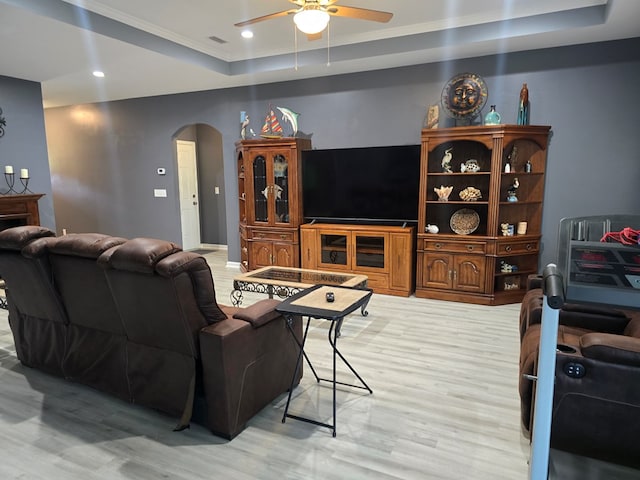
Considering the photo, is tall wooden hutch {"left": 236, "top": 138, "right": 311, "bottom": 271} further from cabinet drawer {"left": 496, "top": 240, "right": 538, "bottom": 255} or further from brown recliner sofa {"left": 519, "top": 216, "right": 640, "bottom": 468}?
brown recliner sofa {"left": 519, "top": 216, "right": 640, "bottom": 468}

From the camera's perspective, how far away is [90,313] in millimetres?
2605

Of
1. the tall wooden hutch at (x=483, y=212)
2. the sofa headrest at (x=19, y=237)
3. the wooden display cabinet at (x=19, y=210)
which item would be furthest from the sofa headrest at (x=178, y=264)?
the wooden display cabinet at (x=19, y=210)

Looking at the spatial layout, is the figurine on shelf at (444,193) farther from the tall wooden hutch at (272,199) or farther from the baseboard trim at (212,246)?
the baseboard trim at (212,246)

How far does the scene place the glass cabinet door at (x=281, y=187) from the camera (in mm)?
5621

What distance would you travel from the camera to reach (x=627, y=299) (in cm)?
120

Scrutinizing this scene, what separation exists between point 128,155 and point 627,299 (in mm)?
7640

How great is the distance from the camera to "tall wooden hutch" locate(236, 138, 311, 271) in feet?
18.3

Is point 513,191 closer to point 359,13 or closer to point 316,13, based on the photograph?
point 359,13

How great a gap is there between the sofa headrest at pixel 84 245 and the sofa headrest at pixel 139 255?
6.3 inches

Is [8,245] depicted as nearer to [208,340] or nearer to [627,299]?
[208,340]

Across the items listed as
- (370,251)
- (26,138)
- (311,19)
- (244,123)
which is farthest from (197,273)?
(26,138)

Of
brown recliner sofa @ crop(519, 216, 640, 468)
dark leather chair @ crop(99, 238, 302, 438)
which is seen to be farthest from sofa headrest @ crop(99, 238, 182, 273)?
brown recliner sofa @ crop(519, 216, 640, 468)

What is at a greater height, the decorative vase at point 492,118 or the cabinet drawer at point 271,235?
the decorative vase at point 492,118

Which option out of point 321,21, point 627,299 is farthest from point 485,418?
point 321,21
